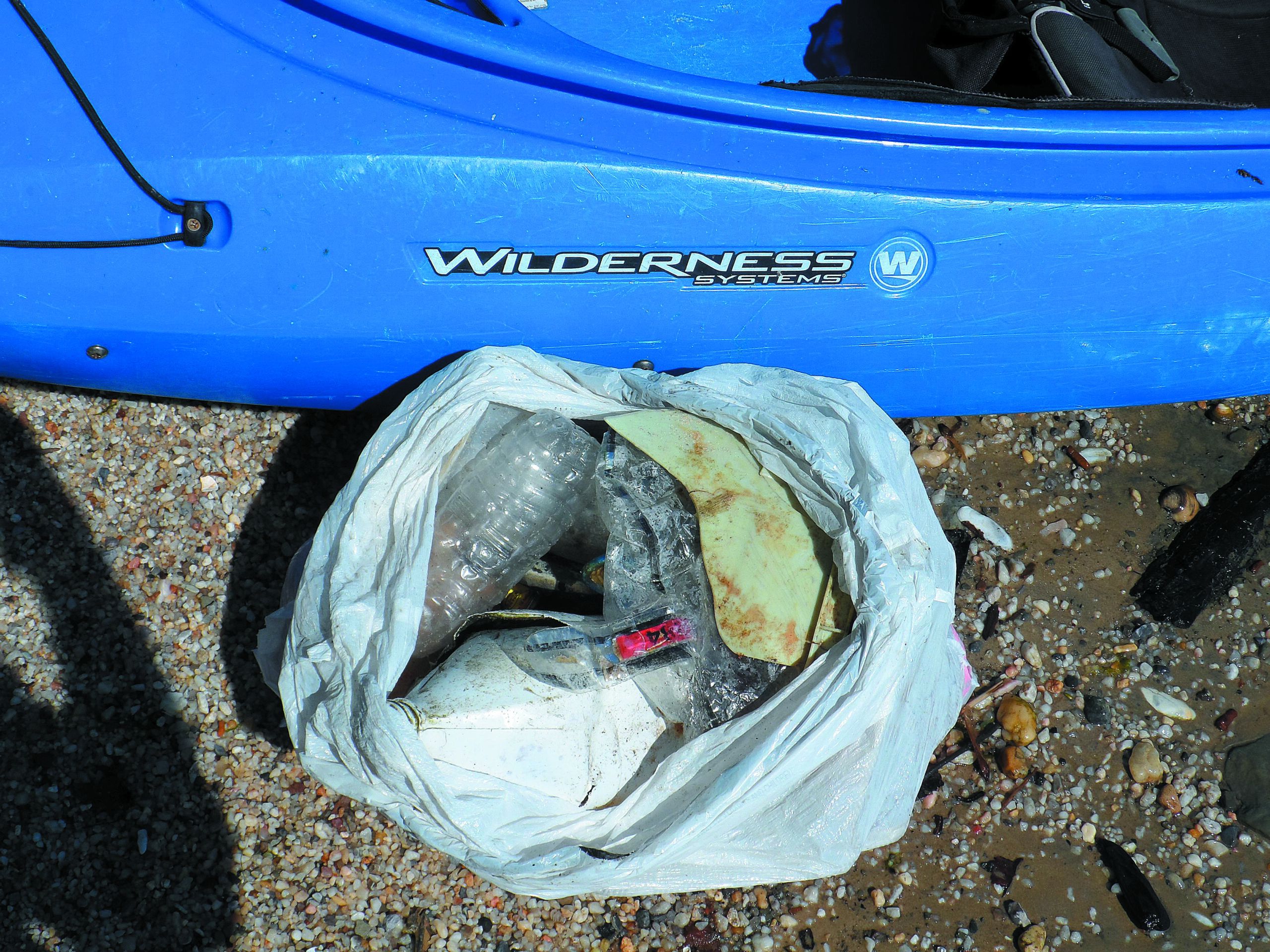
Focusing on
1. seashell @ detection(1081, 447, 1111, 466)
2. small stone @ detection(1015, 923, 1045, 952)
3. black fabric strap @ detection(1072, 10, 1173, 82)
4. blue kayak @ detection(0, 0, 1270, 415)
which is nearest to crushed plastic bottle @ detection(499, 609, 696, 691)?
blue kayak @ detection(0, 0, 1270, 415)

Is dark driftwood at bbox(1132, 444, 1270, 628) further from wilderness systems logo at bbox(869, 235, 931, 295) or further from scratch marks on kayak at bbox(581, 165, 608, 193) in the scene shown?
scratch marks on kayak at bbox(581, 165, 608, 193)

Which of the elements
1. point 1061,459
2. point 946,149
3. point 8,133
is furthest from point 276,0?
point 1061,459

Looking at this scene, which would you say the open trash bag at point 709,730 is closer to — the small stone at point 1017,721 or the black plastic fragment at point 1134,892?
the small stone at point 1017,721

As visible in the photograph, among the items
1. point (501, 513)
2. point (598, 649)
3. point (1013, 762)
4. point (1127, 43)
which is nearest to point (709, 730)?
point (598, 649)

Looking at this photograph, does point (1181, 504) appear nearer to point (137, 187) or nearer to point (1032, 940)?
point (1032, 940)

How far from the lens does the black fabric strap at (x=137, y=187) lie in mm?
1348

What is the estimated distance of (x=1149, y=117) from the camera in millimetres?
1422

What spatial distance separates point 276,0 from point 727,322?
0.82m

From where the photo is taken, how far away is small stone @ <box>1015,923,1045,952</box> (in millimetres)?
1660

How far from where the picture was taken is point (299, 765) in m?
1.67

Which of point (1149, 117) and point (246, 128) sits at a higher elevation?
point (1149, 117)

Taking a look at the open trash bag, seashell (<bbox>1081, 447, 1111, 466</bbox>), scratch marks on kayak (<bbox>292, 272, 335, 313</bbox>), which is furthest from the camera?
seashell (<bbox>1081, 447, 1111, 466</bbox>)

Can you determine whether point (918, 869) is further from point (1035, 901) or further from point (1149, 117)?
point (1149, 117)

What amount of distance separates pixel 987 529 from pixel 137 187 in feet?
5.30
